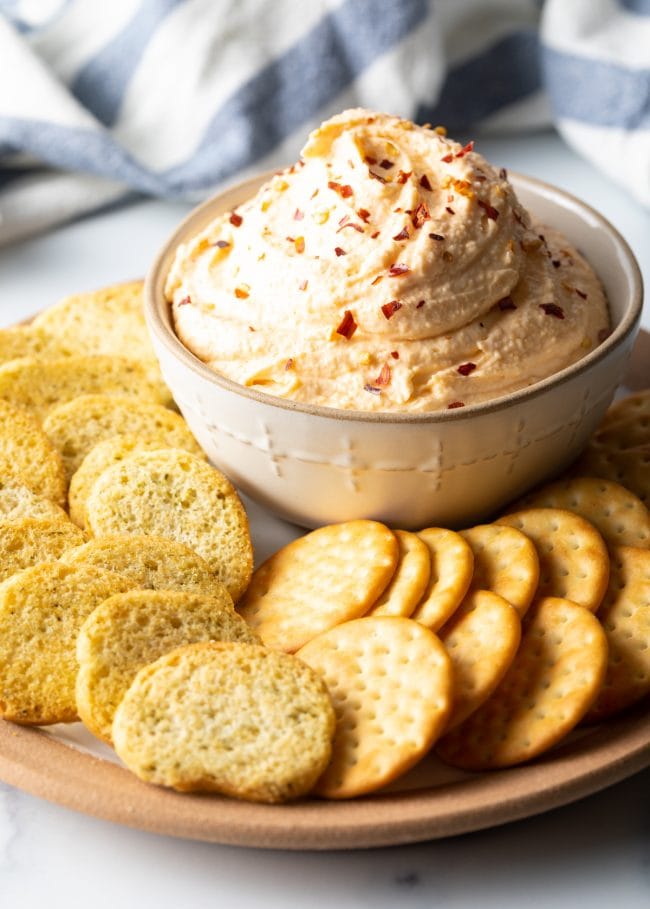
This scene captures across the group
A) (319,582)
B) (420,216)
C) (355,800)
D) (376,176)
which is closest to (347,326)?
(420,216)

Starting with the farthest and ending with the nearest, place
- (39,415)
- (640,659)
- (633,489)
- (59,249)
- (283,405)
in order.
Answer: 1. (59,249)
2. (39,415)
3. (633,489)
4. (283,405)
5. (640,659)

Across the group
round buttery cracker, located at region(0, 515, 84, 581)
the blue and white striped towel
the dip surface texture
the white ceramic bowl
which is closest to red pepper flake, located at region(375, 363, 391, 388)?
the dip surface texture

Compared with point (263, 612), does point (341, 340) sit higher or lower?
higher

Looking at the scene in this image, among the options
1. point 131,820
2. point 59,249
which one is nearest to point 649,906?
point 131,820

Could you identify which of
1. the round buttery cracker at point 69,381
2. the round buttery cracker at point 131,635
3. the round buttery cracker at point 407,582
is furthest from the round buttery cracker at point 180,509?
the round buttery cracker at point 69,381

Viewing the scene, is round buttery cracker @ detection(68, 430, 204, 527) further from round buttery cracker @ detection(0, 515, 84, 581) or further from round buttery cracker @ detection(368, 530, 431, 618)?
round buttery cracker @ detection(368, 530, 431, 618)

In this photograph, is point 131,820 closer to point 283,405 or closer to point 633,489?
point 283,405

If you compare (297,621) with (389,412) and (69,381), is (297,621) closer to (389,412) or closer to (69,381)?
(389,412)
